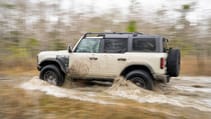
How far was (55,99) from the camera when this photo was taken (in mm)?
9117

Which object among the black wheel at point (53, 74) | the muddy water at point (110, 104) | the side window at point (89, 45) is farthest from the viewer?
the black wheel at point (53, 74)

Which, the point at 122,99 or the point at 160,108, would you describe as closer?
the point at 160,108

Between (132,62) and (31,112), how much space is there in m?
5.24

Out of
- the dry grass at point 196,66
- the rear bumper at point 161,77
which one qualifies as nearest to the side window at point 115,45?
the rear bumper at point 161,77

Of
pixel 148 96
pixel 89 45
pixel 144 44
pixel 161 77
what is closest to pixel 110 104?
pixel 148 96

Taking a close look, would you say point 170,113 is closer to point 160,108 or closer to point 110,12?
point 160,108

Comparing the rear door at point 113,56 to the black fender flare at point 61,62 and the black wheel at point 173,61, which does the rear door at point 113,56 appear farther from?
the black wheel at point 173,61

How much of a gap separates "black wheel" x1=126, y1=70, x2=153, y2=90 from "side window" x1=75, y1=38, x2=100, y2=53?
1.39 m

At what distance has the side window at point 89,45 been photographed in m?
13.1

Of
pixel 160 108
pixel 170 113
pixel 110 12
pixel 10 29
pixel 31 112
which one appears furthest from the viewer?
pixel 110 12

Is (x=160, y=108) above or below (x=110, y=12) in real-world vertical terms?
below

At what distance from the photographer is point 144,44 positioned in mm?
12609

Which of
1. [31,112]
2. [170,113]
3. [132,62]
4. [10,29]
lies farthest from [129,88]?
[10,29]

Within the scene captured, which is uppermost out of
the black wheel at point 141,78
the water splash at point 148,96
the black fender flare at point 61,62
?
the black fender flare at point 61,62
